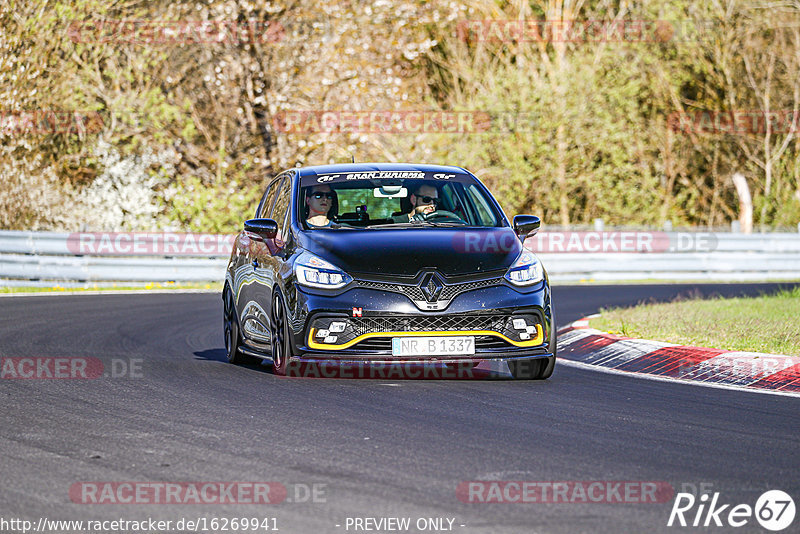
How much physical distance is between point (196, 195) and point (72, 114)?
13.0ft

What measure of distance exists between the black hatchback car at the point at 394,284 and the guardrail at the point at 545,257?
503 inches

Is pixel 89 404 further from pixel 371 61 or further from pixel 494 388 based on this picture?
pixel 371 61

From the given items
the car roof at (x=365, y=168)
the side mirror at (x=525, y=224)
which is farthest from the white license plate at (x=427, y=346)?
the car roof at (x=365, y=168)

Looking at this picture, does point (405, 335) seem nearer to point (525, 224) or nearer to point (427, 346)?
point (427, 346)

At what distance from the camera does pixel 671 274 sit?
1111 inches

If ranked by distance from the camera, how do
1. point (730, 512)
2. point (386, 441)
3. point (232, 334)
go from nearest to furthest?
point (730, 512) → point (386, 441) → point (232, 334)

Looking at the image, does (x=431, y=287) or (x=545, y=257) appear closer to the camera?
(x=431, y=287)

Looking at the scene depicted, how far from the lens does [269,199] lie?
42.4 ft

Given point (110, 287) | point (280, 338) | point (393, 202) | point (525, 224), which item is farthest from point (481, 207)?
point (110, 287)

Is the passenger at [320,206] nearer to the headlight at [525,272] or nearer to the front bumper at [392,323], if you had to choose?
the front bumper at [392,323]

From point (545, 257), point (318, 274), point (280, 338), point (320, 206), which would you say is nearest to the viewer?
point (318, 274)

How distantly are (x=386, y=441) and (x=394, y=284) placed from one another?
258cm

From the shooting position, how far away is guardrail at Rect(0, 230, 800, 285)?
23500 millimetres

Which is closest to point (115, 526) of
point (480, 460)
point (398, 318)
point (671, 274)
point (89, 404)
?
point (480, 460)
